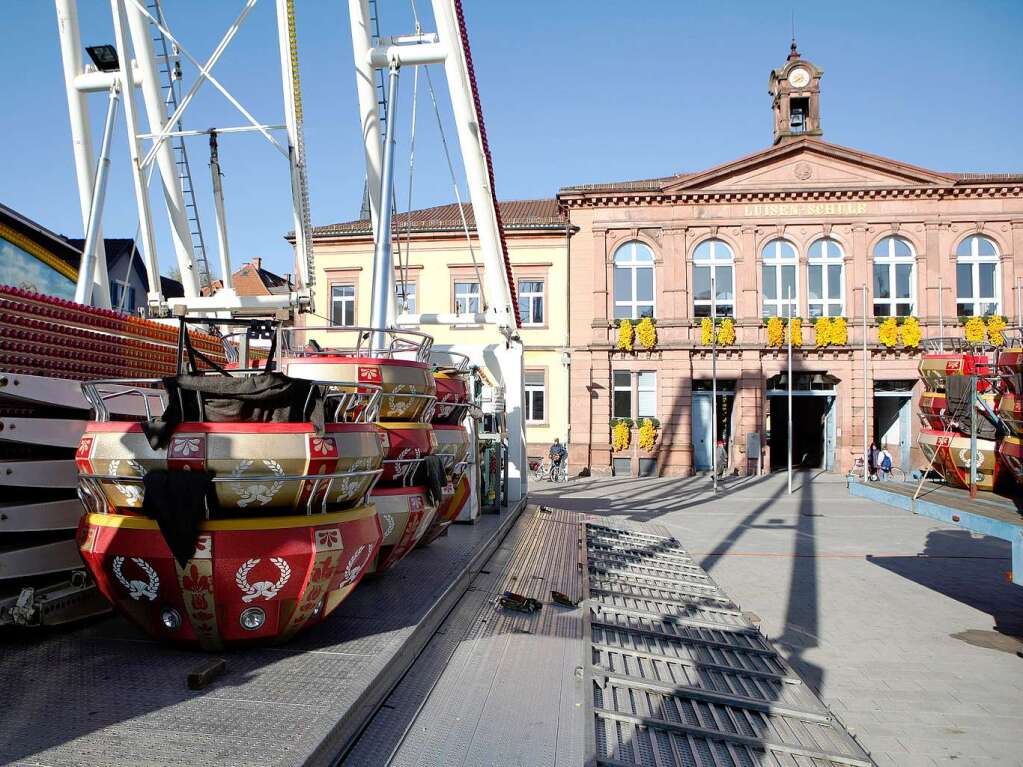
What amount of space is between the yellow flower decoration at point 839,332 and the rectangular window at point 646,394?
6.91m

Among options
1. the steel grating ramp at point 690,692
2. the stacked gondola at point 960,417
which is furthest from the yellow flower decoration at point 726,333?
the steel grating ramp at point 690,692

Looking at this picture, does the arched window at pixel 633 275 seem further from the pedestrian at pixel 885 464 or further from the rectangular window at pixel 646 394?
the pedestrian at pixel 885 464

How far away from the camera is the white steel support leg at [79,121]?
9984 mm

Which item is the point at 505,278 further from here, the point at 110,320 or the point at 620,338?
the point at 620,338

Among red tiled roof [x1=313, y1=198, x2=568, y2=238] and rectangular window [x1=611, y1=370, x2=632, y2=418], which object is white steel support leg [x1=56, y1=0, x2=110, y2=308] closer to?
red tiled roof [x1=313, y1=198, x2=568, y2=238]

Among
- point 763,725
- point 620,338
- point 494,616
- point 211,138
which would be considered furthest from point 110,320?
point 620,338

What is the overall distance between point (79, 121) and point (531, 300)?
2325cm

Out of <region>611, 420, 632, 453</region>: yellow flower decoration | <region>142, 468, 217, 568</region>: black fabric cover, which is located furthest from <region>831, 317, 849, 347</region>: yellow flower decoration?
Result: <region>142, 468, 217, 568</region>: black fabric cover

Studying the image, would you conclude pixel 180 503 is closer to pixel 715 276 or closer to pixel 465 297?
pixel 465 297

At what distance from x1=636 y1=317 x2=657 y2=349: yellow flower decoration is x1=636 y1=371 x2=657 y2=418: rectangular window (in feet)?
4.17

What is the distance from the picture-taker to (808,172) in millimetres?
31500

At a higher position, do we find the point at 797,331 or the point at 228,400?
the point at 797,331

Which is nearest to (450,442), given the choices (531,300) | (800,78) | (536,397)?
(536,397)

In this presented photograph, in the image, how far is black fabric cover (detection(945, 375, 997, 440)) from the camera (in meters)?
8.84
